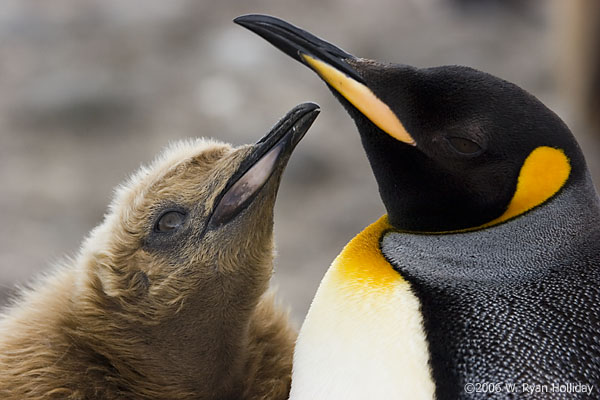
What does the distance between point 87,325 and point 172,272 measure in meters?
0.16

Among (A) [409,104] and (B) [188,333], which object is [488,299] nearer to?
(A) [409,104]

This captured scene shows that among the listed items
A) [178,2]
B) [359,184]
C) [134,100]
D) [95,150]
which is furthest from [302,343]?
[178,2]

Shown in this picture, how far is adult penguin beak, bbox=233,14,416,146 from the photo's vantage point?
41.7 inches

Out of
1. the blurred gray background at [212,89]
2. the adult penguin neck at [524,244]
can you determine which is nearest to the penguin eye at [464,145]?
the adult penguin neck at [524,244]

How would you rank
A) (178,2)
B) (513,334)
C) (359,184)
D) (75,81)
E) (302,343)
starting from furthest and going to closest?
(178,2) < (75,81) < (359,184) < (302,343) < (513,334)

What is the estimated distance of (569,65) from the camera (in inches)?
190

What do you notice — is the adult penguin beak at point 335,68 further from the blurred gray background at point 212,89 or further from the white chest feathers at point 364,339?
the blurred gray background at point 212,89

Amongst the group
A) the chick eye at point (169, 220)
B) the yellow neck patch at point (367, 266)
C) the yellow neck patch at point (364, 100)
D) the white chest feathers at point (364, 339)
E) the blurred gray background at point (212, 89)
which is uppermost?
the blurred gray background at point (212, 89)

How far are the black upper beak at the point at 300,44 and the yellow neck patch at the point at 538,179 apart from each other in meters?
0.25

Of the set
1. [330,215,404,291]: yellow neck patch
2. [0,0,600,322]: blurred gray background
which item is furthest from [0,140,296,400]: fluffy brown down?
[0,0,600,322]: blurred gray background

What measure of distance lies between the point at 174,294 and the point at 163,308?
0.09 ft

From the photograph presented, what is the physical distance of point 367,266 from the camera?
1.16m

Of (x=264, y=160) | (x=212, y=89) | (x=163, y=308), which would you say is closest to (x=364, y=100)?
(x=264, y=160)

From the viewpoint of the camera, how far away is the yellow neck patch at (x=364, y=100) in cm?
105
